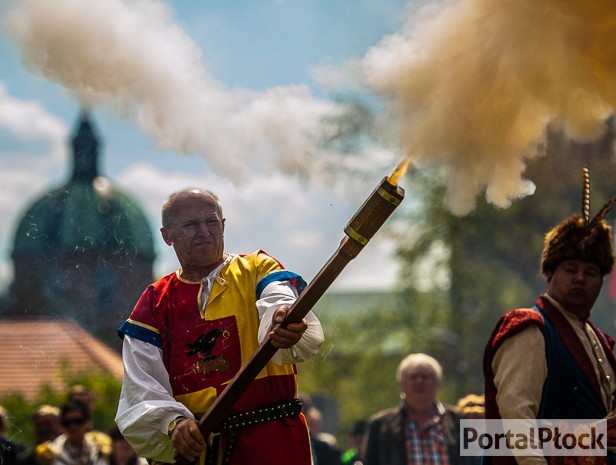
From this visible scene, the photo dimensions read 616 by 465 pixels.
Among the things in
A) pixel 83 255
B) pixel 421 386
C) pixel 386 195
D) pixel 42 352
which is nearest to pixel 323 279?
pixel 386 195

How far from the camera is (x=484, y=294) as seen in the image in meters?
23.9

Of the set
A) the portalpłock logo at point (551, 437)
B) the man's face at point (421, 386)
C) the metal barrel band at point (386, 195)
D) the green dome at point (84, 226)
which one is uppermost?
the green dome at point (84, 226)

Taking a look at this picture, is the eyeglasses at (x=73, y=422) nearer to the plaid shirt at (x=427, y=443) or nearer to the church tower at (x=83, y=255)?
the church tower at (x=83, y=255)

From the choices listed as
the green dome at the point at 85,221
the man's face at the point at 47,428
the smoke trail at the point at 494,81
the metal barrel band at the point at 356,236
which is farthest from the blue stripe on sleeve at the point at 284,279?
the man's face at the point at 47,428

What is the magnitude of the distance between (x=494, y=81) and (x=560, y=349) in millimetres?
1175

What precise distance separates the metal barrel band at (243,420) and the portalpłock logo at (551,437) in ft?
3.03

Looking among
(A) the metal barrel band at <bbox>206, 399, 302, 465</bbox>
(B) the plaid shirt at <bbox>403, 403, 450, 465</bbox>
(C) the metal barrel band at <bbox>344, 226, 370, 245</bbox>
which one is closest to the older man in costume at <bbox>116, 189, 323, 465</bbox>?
(A) the metal barrel band at <bbox>206, 399, 302, 465</bbox>

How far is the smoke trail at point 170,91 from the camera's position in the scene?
5637mm

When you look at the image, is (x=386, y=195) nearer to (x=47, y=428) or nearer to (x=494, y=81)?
(x=494, y=81)

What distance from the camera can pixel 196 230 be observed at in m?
4.78

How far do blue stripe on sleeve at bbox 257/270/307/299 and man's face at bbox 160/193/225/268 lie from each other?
0.25 meters

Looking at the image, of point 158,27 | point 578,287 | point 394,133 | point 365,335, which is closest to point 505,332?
point 578,287

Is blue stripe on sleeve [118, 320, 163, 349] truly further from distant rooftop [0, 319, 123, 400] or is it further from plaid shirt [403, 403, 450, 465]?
plaid shirt [403, 403, 450, 465]

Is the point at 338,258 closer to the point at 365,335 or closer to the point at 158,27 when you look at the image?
the point at 158,27
